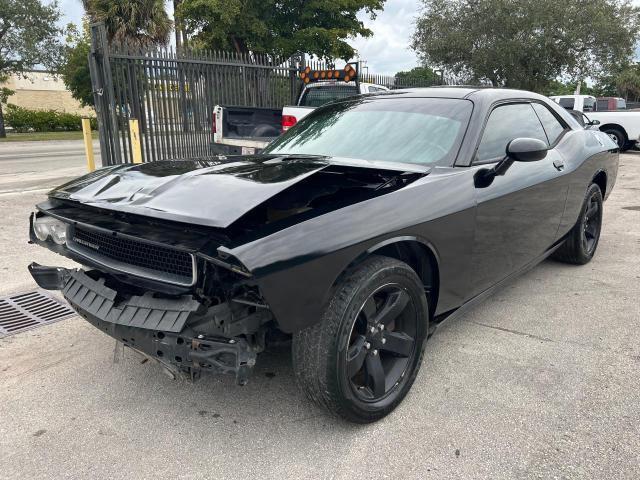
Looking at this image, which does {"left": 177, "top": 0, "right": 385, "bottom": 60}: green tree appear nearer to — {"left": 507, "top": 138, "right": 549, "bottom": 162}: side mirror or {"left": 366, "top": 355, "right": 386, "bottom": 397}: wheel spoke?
{"left": 507, "top": 138, "right": 549, "bottom": 162}: side mirror

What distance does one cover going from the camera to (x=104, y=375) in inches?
112

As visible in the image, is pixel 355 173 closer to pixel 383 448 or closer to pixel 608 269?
pixel 383 448

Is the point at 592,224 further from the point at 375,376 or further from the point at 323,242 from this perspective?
the point at 323,242

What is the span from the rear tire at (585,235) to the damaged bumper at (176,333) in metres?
3.47

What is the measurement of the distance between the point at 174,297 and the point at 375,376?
39.4 inches

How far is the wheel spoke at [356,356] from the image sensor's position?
2.25 metres

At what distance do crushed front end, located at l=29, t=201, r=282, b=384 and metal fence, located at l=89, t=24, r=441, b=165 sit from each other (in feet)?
23.7

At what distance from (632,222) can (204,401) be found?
6.20 m

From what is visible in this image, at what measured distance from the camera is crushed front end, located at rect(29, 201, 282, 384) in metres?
1.97

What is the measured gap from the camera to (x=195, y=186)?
7.70 ft

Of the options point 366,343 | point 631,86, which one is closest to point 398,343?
point 366,343

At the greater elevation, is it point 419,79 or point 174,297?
point 419,79

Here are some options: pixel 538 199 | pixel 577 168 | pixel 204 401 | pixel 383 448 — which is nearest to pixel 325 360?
pixel 383 448

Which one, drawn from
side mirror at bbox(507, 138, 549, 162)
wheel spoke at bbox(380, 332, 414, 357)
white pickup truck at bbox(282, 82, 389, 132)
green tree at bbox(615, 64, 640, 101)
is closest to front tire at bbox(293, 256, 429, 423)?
wheel spoke at bbox(380, 332, 414, 357)
